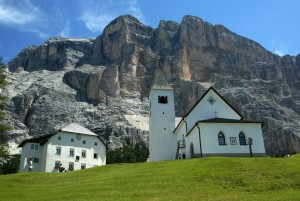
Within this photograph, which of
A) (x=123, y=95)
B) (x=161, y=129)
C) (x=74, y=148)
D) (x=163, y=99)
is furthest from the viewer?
(x=123, y=95)

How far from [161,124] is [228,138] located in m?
16.6

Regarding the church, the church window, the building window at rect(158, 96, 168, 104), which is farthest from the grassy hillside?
the building window at rect(158, 96, 168, 104)

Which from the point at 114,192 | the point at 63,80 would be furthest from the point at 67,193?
the point at 63,80

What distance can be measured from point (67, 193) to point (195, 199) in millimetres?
10049

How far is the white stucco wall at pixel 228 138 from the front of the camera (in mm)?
45688

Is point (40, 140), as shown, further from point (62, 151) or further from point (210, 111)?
point (210, 111)

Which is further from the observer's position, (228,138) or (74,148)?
(74,148)

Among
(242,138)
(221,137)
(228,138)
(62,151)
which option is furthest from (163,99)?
(62,151)

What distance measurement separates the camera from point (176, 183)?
87.2 feet

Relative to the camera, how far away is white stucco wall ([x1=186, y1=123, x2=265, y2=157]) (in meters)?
45.7

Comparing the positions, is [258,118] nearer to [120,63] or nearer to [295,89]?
[295,89]

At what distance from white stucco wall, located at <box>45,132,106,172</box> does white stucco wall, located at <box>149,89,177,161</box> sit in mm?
19883

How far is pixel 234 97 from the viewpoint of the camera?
15675cm

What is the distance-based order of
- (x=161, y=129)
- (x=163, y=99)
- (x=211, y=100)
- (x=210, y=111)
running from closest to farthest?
(x=210, y=111)
(x=211, y=100)
(x=161, y=129)
(x=163, y=99)
